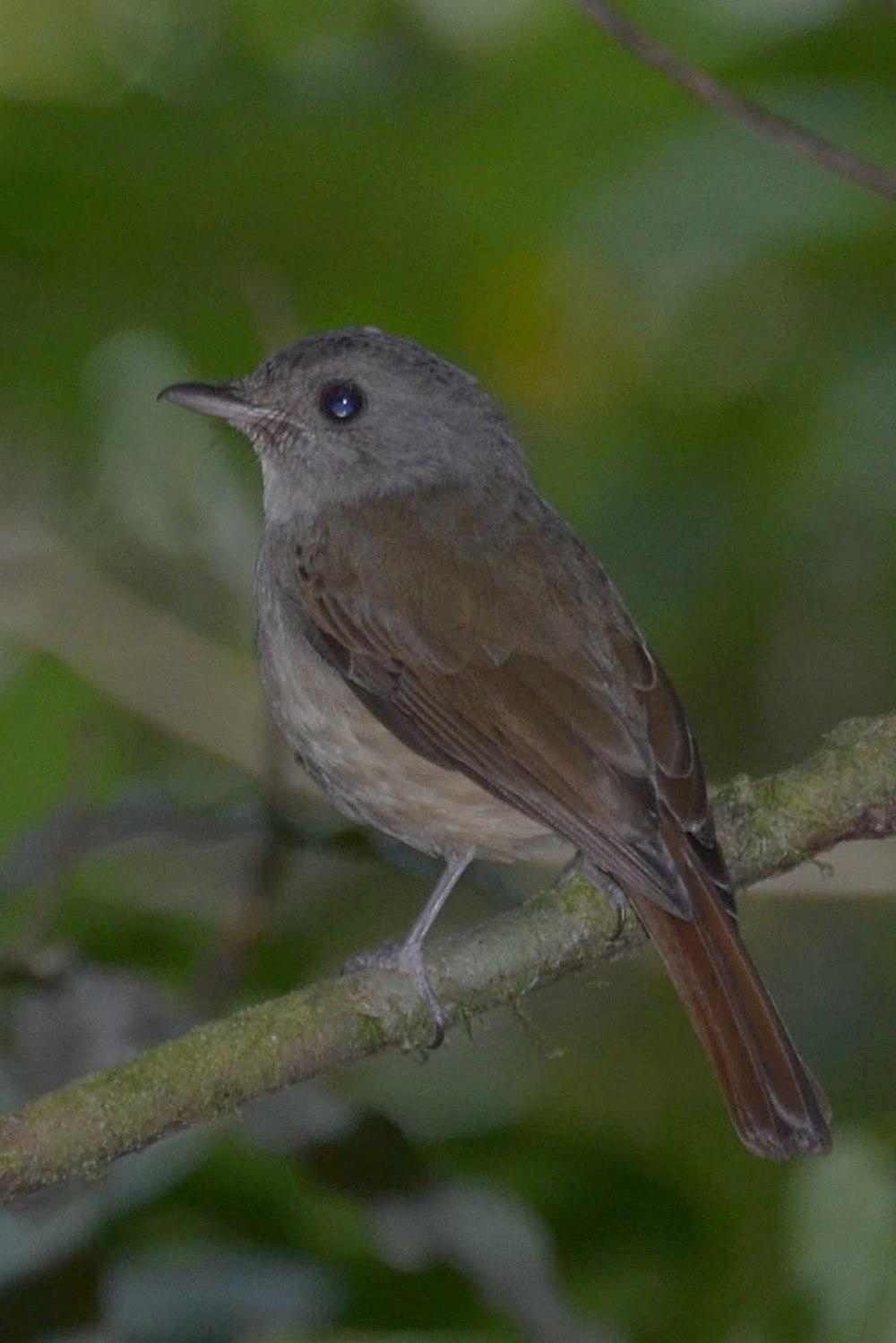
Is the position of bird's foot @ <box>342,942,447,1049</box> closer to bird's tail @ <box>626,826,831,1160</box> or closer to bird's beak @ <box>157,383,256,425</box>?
bird's tail @ <box>626,826,831,1160</box>

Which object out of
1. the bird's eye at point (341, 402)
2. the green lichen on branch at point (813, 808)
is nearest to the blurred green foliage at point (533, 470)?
the bird's eye at point (341, 402)

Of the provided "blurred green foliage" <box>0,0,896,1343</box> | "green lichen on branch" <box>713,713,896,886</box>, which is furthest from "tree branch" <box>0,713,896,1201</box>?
"blurred green foliage" <box>0,0,896,1343</box>

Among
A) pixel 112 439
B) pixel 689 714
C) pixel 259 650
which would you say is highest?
pixel 112 439

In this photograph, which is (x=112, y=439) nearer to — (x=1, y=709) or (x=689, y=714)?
(x=1, y=709)

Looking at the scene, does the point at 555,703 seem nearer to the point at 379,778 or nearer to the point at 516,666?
the point at 516,666

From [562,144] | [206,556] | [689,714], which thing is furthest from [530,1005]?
[562,144]

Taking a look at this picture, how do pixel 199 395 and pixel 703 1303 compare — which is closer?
pixel 703 1303

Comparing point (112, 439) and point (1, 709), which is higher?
point (112, 439)

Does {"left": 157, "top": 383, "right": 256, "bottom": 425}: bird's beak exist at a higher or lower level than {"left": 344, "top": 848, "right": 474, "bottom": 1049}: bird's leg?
higher

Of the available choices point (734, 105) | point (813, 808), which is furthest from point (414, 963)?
point (734, 105)
